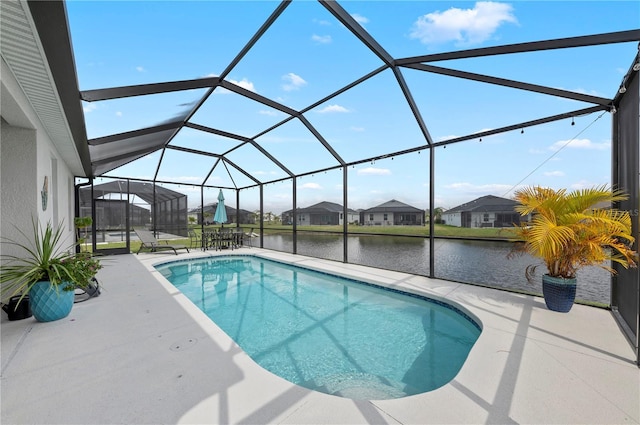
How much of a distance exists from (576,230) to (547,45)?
207 centimetres

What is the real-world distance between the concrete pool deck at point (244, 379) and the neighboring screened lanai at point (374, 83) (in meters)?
0.75

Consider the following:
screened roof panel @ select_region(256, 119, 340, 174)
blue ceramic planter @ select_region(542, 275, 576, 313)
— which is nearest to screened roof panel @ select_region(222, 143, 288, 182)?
screened roof panel @ select_region(256, 119, 340, 174)

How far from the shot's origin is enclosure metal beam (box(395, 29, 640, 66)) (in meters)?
2.47

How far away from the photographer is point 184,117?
559 centimetres

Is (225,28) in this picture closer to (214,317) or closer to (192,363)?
(192,363)

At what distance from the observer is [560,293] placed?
10.7 feet

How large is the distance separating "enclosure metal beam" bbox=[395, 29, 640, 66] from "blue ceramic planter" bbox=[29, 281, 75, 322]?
522 centimetres

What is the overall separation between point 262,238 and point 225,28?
7.82 meters

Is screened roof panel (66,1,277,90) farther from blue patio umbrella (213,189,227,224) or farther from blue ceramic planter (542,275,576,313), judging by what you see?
blue patio umbrella (213,189,227,224)

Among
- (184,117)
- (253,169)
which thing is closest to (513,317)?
(184,117)

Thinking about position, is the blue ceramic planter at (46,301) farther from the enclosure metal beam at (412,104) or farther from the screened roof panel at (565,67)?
the screened roof panel at (565,67)

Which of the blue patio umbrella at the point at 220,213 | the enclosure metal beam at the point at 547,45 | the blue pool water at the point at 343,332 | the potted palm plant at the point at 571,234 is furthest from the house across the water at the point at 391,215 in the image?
the enclosure metal beam at the point at 547,45

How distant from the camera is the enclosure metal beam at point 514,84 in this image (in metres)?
3.31

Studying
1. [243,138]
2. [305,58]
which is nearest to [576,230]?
[305,58]
